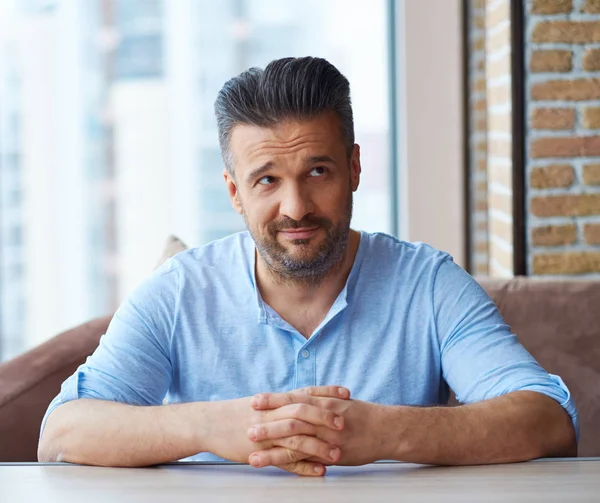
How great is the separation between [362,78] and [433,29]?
0.46 meters

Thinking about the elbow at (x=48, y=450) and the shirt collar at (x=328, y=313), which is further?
the shirt collar at (x=328, y=313)

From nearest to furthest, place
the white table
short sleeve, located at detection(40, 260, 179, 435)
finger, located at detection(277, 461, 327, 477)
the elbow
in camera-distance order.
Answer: the white table
finger, located at detection(277, 461, 327, 477)
the elbow
short sleeve, located at detection(40, 260, 179, 435)

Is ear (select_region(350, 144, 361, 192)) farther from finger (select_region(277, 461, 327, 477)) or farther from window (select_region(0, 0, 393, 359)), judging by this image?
window (select_region(0, 0, 393, 359))

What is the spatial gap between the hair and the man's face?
2 cm

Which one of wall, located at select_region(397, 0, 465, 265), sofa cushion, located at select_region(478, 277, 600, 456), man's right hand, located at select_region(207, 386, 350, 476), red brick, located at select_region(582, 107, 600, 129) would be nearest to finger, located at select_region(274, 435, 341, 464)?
man's right hand, located at select_region(207, 386, 350, 476)

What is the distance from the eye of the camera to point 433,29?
3.36m

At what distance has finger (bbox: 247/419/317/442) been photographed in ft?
4.25

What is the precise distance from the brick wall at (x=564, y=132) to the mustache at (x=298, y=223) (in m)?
1.30

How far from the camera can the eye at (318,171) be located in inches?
64.3

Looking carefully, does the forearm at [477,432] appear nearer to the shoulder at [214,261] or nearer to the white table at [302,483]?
the white table at [302,483]

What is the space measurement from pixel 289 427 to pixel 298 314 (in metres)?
0.44

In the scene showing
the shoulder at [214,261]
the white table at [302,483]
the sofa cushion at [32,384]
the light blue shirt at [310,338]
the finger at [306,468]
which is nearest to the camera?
the white table at [302,483]

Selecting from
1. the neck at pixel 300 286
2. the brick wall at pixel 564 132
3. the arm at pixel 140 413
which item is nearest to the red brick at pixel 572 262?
the brick wall at pixel 564 132

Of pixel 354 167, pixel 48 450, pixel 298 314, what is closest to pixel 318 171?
pixel 354 167
